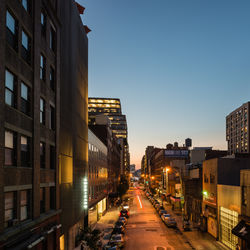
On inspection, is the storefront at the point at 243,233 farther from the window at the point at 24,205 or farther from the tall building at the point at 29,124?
the window at the point at 24,205

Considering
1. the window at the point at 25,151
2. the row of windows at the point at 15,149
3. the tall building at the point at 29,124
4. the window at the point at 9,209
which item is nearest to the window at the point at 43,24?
the tall building at the point at 29,124

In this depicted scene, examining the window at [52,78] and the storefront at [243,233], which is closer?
the window at [52,78]

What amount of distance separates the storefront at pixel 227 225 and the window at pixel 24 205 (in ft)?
73.8

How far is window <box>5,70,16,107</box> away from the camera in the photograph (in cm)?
1631

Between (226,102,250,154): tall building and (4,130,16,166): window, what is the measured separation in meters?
140

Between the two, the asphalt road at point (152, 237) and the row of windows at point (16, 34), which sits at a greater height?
the row of windows at point (16, 34)

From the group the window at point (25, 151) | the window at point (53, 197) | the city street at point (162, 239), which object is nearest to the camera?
the window at point (25, 151)

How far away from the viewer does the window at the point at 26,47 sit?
752 inches

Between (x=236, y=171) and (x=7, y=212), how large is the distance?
3135 centimetres

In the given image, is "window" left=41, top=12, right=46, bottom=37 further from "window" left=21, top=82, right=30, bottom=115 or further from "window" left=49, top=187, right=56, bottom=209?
"window" left=49, top=187, right=56, bottom=209

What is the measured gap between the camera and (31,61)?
20.1 metres

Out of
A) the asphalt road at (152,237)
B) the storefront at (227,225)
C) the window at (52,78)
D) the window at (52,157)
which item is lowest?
the asphalt road at (152,237)

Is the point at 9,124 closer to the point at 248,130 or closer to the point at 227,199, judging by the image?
the point at 227,199

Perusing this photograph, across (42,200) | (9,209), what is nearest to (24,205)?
(9,209)
